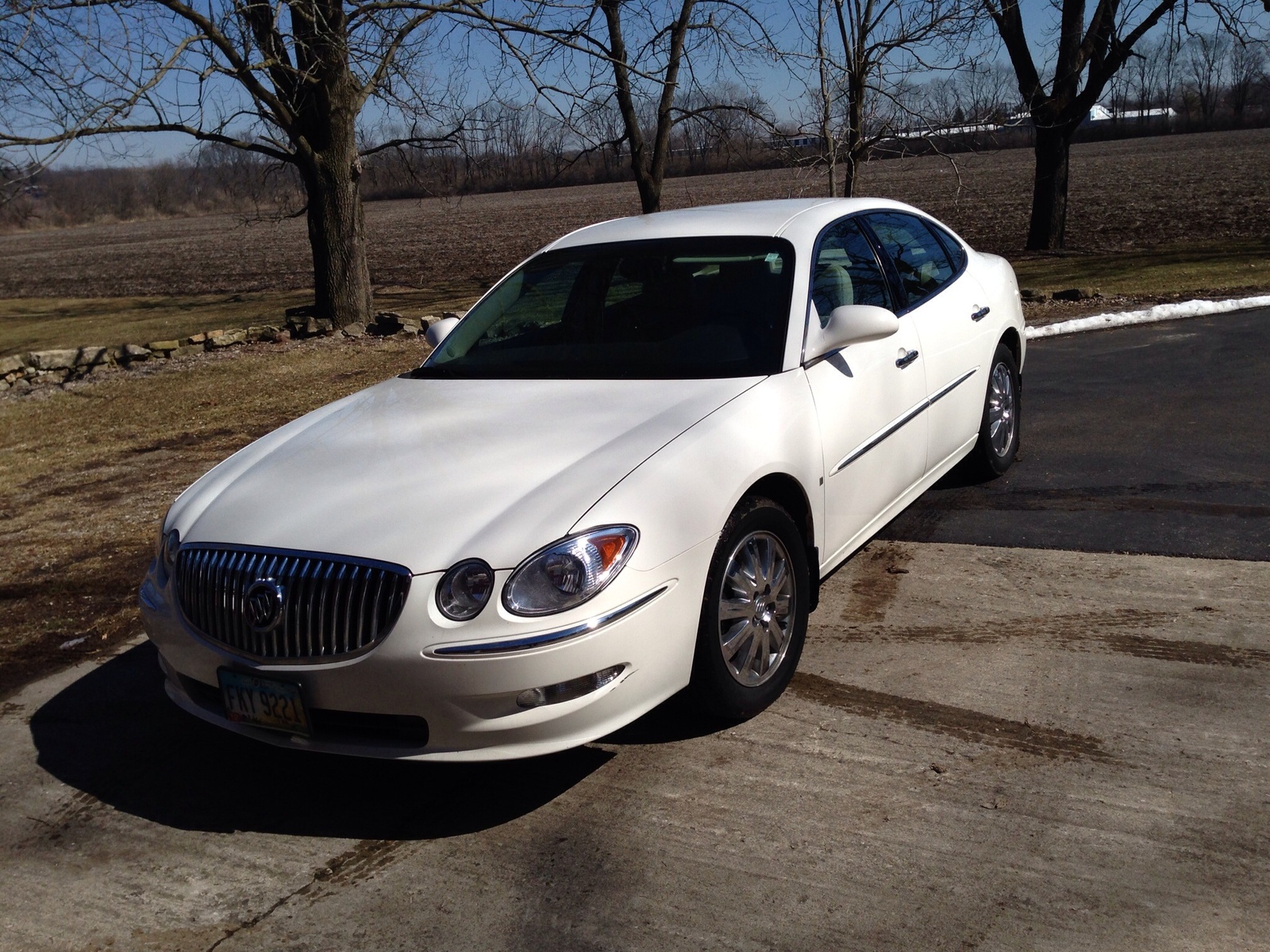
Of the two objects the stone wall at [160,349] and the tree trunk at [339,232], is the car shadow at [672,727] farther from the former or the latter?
the tree trunk at [339,232]

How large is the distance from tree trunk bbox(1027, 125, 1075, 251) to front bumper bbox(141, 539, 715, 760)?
1977 centimetres

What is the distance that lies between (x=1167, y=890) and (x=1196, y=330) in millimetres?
8717

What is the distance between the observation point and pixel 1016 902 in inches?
112

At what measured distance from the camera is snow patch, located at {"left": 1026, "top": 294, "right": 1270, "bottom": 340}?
36.3ft

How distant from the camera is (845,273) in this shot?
4953 millimetres

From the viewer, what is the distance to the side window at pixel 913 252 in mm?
5387

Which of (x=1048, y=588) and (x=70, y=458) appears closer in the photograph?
(x=1048, y=588)

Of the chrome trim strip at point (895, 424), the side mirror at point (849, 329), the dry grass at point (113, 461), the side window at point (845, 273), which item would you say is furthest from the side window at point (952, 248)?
the dry grass at point (113, 461)

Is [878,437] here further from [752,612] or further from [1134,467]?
[1134,467]

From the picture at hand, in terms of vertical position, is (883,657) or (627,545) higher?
(627,545)

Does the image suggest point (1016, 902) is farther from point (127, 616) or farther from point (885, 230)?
point (127, 616)

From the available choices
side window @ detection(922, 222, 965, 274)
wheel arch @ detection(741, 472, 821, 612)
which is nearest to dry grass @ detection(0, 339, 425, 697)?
wheel arch @ detection(741, 472, 821, 612)

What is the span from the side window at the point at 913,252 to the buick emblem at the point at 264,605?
10.3 ft

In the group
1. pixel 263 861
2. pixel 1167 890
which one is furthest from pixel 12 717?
pixel 1167 890
